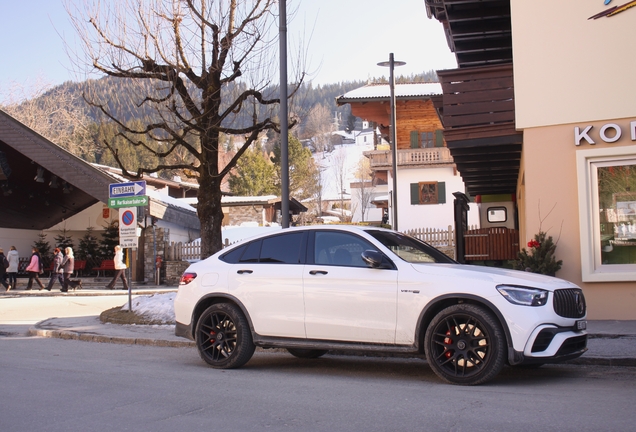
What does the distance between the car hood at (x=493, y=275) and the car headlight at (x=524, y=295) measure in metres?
0.05

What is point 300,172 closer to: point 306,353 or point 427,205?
point 427,205

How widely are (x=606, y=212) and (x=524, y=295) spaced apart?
19.2ft

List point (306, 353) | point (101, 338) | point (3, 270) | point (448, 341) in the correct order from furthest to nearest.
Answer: point (3, 270), point (101, 338), point (306, 353), point (448, 341)

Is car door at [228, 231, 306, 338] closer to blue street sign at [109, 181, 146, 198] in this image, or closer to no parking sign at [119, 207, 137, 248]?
blue street sign at [109, 181, 146, 198]

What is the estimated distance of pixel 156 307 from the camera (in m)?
14.8

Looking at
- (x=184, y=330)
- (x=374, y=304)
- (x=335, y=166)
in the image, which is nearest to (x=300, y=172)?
(x=335, y=166)

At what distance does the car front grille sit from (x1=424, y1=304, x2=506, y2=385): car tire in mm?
661

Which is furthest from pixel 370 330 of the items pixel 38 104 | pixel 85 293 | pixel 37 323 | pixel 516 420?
pixel 38 104

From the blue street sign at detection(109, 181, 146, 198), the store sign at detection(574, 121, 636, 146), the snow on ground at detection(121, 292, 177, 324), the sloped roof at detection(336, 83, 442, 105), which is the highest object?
the sloped roof at detection(336, 83, 442, 105)

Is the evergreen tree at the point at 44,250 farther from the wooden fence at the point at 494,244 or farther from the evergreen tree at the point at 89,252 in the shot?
the wooden fence at the point at 494,244

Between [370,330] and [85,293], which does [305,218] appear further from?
[370,330]

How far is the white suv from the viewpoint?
7141 millimetres

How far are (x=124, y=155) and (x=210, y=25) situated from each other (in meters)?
68.0

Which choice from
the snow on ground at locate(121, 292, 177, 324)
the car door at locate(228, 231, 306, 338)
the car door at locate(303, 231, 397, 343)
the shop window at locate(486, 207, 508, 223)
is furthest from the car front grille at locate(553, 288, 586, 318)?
the shop window at locate(486, 207, 508, 223)
